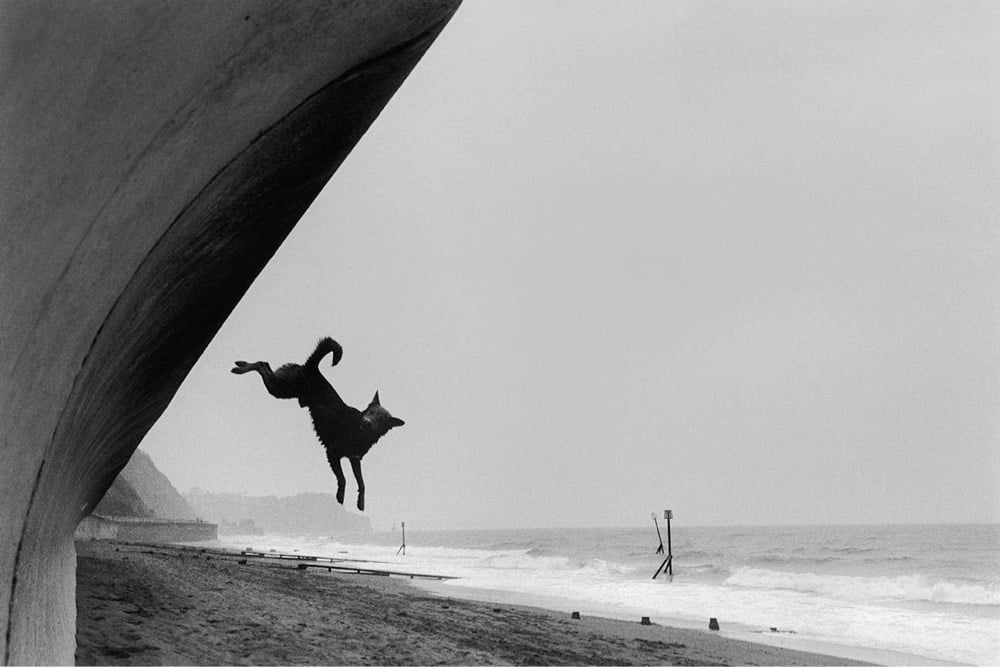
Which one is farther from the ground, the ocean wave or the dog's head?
the dog's head

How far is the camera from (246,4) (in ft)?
5.14

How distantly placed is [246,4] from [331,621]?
10.3 meters

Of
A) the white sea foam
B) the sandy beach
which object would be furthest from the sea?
the sandy beach

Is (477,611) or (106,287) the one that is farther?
(477,611)

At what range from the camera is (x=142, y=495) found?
82750 mm

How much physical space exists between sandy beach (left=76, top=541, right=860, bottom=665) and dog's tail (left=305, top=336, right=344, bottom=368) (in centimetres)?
300

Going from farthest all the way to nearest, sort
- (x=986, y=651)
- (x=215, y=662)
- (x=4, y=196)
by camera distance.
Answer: (x=986, y=651) → (x=215, y=662) → (x=4, y=196)

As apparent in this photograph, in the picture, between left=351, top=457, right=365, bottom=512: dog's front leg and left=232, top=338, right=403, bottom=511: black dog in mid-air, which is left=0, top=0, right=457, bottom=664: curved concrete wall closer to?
left=232, top=338, right=403, bottom=511: black dog in mid-air

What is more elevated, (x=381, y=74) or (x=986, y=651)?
(x=381, y=74)

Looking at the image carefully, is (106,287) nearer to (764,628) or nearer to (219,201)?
(219,201)

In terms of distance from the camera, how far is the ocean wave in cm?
2444

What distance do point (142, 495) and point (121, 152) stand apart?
Result: 298 ft

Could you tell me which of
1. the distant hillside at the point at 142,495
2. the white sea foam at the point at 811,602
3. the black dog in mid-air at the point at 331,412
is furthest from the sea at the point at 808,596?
the distant hillside at the point at 142,495

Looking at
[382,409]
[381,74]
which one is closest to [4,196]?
[381,74]
